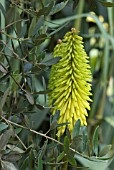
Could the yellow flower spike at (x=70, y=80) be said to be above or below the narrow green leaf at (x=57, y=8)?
below

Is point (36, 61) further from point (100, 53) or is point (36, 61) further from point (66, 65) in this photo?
point (100, 53)

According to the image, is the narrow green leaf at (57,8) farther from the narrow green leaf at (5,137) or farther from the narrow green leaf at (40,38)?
the narrow green leaf at (5,137)

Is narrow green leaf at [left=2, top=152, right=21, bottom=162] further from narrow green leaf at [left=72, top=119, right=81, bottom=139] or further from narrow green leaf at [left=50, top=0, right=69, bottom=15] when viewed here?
narrow green leaf at [left=50, top=0, right=69, bottom=15]

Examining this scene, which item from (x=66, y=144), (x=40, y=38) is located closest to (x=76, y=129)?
(x=66, y=144)

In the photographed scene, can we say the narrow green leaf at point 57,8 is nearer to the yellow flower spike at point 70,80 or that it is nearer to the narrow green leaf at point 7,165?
the yellow flower spike at point 70,80

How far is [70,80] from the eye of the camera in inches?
27.8

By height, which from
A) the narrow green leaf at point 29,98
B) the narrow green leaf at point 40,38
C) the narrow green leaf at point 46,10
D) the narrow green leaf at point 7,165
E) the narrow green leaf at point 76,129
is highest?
the narrow green leaf at point 46,10

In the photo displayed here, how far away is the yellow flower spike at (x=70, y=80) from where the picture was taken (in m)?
0.68

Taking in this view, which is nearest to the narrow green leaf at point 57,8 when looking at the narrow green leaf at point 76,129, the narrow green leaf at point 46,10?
the narrow green leaf at point 46,10

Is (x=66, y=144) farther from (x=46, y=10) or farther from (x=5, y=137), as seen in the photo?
(x=46, y=10)

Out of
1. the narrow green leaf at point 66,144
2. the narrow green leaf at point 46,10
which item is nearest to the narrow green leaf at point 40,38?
the narrow green leaf at point 46,10

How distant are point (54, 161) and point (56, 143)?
0.03 m

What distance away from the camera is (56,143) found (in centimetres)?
68

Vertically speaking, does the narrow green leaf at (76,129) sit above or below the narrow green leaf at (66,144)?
above
